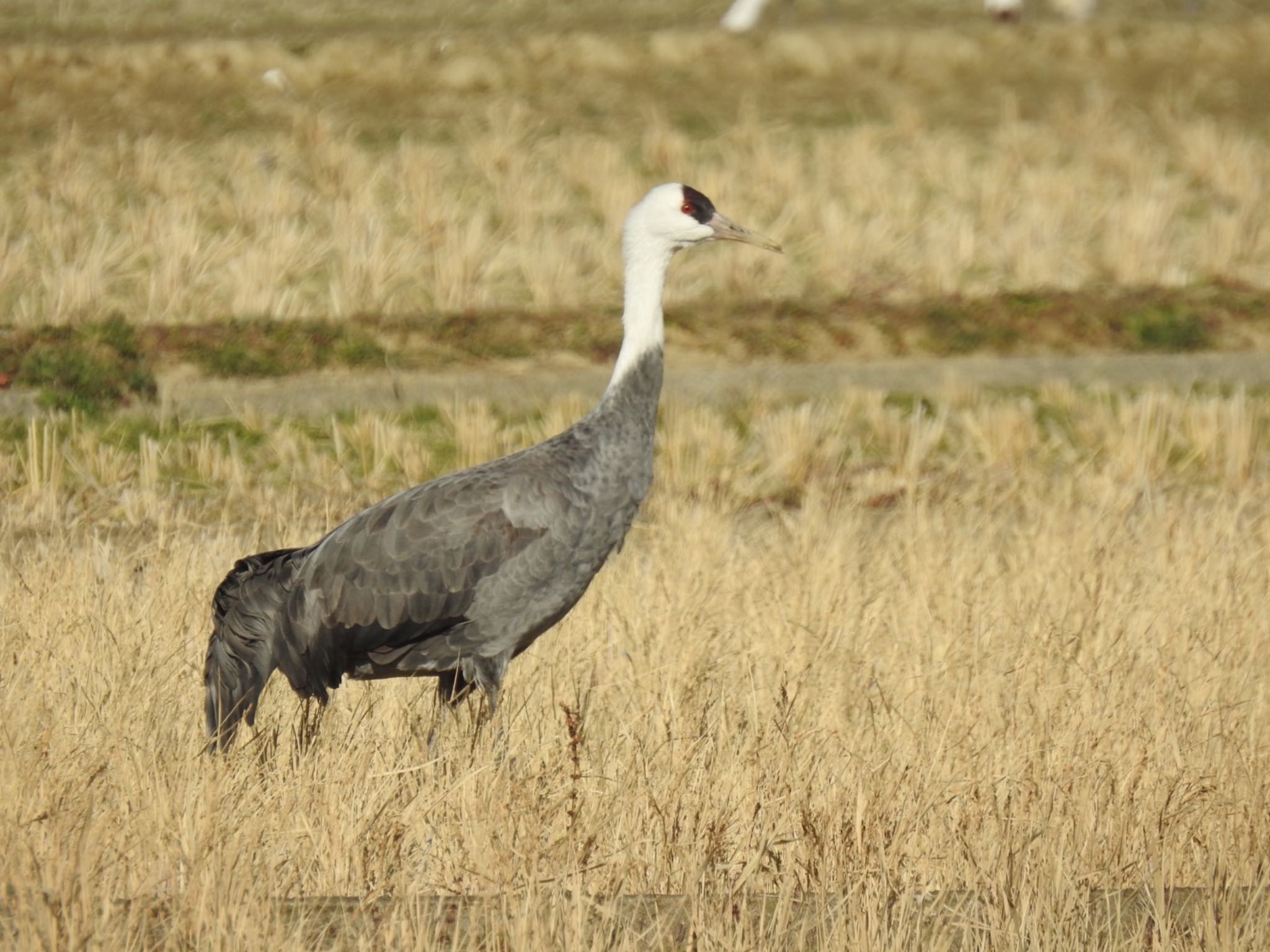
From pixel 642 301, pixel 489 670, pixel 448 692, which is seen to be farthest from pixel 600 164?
pixel 489 670

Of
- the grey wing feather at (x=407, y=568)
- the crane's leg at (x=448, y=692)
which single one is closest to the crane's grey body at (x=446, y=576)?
the grey wing feather at (x=407, y=568)

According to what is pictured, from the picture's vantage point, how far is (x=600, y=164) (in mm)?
20578

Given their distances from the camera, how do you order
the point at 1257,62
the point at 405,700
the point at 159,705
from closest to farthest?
the point at 159,705 < the point at 405,700 < the point at 1257,62

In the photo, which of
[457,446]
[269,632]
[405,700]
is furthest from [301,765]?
[457,446]

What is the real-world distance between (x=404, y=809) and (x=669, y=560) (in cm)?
367

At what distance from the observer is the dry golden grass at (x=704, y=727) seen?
4.91 m

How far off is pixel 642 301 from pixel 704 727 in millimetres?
1549

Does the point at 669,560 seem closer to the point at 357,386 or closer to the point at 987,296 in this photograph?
the point at 357,386

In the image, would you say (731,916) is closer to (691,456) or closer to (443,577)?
(443,577)

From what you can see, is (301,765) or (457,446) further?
(457,446)

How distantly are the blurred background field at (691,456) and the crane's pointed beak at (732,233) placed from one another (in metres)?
1.48

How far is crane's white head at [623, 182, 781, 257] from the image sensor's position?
23.6 feet

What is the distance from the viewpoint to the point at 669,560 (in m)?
9.08

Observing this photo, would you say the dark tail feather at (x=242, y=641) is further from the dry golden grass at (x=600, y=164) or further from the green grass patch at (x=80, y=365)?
the dry golden grass at (x=600, y=164)
